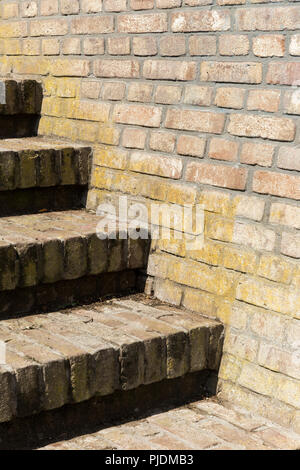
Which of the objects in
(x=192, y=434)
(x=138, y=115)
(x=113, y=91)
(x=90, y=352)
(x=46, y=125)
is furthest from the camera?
(x=46, y=125)

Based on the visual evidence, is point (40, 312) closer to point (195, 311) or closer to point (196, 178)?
point (195, 311)

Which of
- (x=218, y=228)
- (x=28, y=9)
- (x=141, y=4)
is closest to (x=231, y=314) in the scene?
(x=218, y=228)

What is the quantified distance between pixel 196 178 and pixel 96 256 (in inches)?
20.6

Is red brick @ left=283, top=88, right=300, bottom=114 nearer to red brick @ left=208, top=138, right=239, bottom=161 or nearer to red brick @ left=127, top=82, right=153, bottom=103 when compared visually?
red brick @ left=208, top=138, right=239, bottom=161

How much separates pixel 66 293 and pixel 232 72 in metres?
1.10

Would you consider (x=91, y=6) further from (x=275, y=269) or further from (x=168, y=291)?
(x=275, y=269)

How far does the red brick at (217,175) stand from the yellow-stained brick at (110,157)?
41 cm

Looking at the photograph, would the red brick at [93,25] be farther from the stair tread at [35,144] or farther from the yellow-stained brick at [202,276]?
the yellow-stained brick at [202,276]

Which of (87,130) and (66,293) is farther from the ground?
(87,130)

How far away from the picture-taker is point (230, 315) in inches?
107

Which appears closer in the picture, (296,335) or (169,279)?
(296,335)

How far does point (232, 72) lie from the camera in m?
2.64
